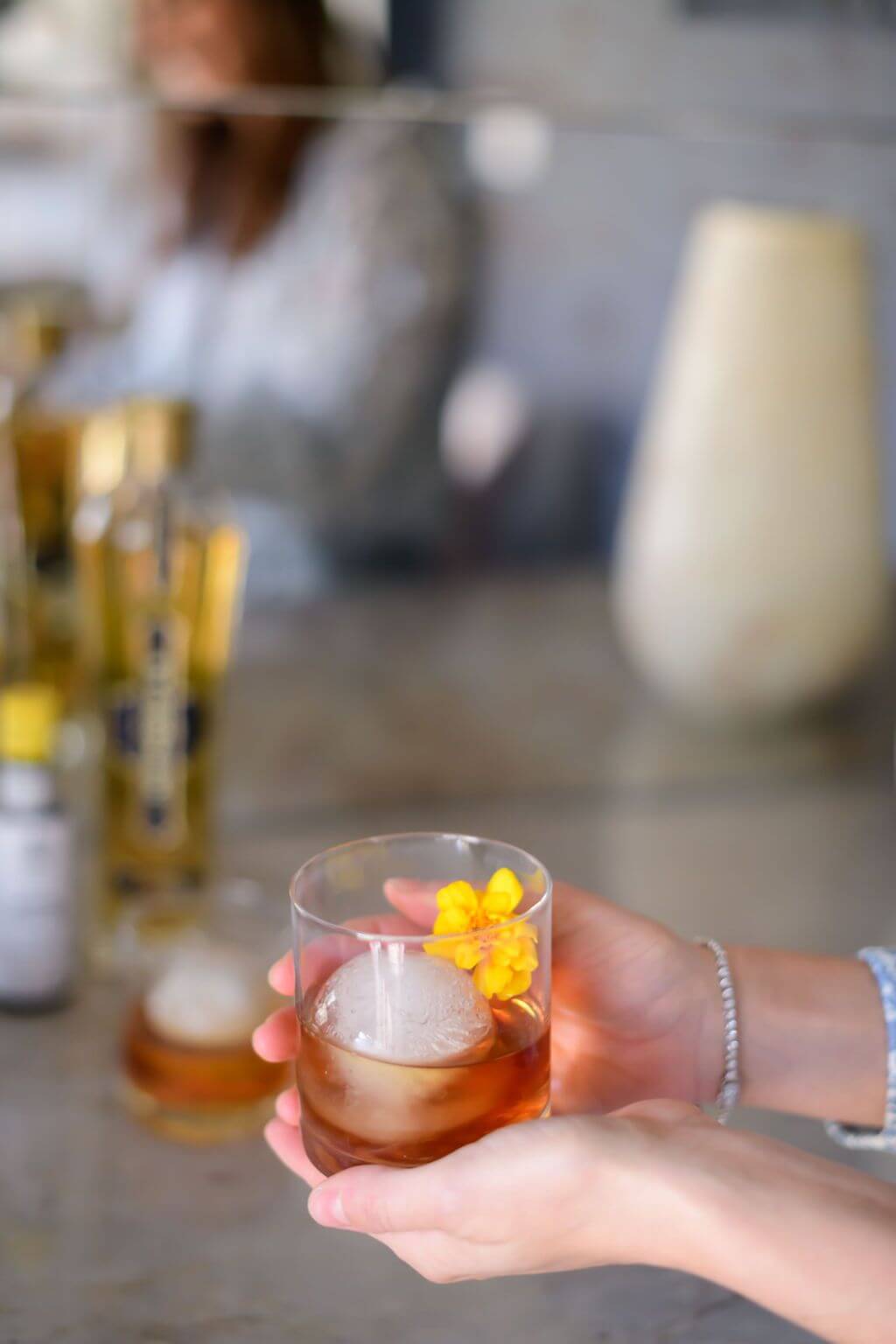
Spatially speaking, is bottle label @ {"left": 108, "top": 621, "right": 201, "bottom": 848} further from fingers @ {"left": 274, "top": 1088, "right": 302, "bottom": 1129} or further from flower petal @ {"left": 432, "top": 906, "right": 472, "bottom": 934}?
flower petal @ {"left": 432, "top": 906, "right": 472, "bottom": 934}

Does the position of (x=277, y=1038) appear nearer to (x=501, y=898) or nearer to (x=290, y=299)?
(x=501, y=898)

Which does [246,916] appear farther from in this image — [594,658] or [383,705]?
[594,658]

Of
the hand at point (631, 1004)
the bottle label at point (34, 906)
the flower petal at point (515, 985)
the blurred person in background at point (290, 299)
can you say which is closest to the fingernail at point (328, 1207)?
the flower petal at point (515, 985)

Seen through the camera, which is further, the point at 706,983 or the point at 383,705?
the point at 383,705

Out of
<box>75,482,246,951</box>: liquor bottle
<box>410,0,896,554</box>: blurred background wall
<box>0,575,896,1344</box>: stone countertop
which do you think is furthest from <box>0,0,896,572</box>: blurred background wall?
<box>75,482,246,951</box>: liquor bottle

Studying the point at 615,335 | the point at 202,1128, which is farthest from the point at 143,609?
the point at 615,335

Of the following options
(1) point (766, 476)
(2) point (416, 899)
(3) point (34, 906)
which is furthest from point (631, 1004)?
(1) point (766, 476)
